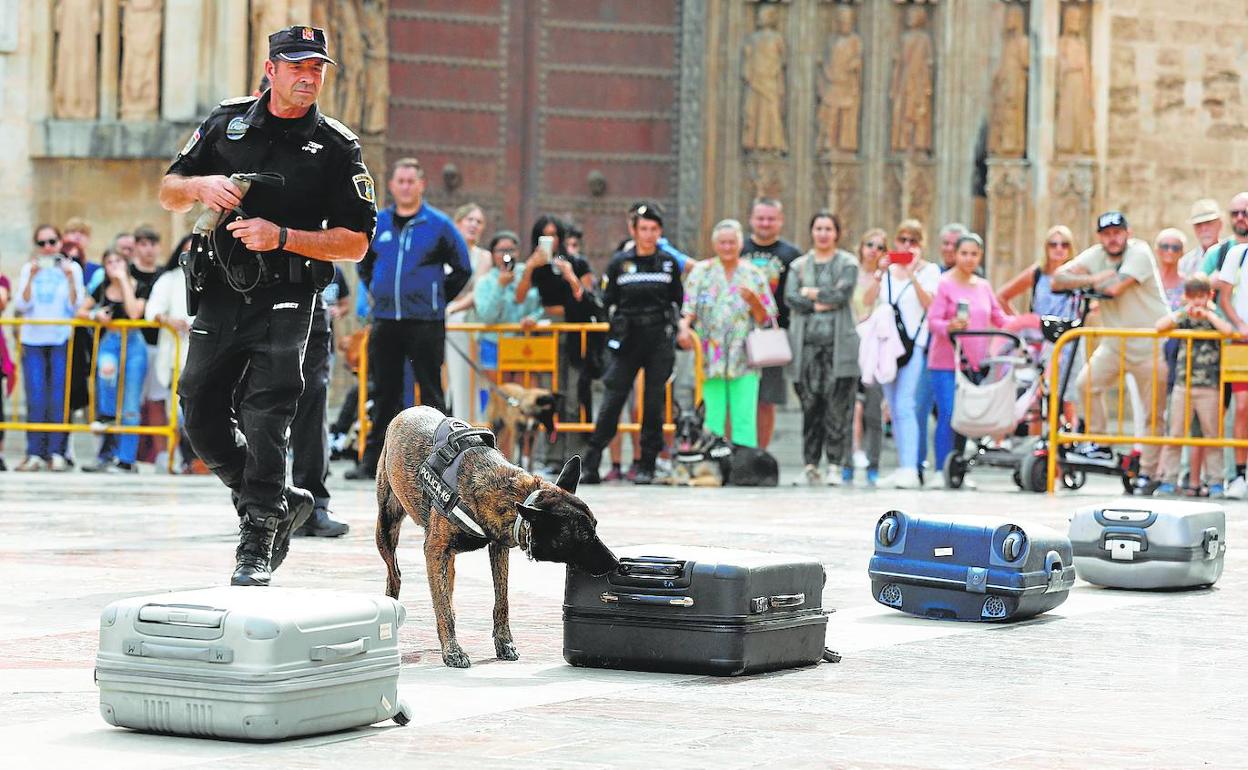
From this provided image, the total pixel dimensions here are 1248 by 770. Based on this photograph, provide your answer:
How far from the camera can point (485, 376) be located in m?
15.7

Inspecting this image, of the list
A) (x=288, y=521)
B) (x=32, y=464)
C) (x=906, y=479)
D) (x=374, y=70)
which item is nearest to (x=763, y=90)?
(x=374, y=70)

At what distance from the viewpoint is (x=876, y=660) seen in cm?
681

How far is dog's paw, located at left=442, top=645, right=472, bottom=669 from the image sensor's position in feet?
21.1

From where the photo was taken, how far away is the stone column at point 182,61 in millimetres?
20328

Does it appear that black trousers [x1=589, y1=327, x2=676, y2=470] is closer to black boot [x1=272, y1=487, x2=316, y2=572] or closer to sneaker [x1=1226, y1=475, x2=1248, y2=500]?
sneaker [x1=1226, y1=475, x2=1248, y2=500]

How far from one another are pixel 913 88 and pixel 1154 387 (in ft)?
26.6

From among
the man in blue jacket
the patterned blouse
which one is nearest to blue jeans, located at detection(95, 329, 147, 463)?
the man in blue jacket

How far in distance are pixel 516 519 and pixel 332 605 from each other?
122cm

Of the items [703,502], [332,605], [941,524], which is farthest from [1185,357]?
[332,605]

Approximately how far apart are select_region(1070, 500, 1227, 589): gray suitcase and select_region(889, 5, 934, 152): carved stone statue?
13.6 metres

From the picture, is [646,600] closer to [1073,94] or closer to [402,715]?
[402,715]

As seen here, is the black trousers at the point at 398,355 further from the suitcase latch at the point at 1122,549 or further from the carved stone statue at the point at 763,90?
the carved stone statue at the point at 763,90

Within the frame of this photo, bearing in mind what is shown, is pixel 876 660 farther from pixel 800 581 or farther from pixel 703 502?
pixel 703 502

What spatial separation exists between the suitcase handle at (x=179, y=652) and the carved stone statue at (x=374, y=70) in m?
16.6
